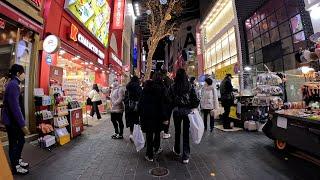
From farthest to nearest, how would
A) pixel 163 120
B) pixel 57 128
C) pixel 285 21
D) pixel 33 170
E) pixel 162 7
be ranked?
1. pixel 162 7
2. pixel 285 21
3. pixel 57 128
4. pixel 163 120
5. pixel 33 170

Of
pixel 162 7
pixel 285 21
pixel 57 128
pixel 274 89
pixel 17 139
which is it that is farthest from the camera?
pixel 162 7

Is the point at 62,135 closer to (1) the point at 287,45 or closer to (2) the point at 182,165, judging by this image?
(2) the point at 182,165

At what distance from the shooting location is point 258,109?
905cm

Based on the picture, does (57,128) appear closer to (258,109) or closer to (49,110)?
(49,110)

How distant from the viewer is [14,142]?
183 inches

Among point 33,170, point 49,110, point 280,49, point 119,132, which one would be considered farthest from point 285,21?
point 33,170

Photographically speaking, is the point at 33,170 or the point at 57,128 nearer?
the point at 33,170

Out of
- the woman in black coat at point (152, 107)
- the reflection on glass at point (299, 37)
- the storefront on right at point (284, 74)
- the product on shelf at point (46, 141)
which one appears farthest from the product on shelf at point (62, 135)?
the reflection on glass at point (299, 37)

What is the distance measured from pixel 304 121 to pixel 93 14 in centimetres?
1301

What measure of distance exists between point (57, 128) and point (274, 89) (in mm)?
7091

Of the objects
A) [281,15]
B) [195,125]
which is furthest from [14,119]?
[281,15]

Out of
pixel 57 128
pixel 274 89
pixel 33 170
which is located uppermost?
pixel 274 89

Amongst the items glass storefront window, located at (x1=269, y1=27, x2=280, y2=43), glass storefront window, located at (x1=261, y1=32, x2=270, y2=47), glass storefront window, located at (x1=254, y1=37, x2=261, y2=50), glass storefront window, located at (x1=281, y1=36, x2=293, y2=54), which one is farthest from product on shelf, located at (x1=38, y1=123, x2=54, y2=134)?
A: glass storefront window, located at (x1=254, y1=37, x2=261, y2=50)

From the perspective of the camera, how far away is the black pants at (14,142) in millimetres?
4602
